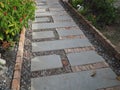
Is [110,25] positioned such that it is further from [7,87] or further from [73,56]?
[7,87]

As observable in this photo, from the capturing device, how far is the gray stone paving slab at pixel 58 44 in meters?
5.66

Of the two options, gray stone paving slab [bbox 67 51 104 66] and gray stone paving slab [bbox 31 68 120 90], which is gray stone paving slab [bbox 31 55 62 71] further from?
gray stone paving slab [bbox 31 68 120 90]

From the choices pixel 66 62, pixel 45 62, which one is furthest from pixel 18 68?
pixel 66 62

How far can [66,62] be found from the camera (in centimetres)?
489

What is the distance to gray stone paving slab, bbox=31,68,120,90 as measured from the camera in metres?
3.99

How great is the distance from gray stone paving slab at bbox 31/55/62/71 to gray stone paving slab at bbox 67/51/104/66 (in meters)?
0.31

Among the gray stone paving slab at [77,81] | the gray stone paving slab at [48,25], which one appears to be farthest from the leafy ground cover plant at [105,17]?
the gray stone paving slab at [77,81]

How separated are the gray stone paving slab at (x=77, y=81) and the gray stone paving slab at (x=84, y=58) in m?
0.45

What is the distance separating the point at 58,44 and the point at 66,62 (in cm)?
109

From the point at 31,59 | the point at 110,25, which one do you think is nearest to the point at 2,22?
the point at 31,59

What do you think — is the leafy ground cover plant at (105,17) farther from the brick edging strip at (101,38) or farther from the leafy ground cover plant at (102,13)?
the brick edging strip at (101,38)

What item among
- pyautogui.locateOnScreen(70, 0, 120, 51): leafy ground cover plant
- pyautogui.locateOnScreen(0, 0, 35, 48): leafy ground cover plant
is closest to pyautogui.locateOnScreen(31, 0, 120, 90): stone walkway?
pyautogui.locateOnScreen(0, 0, 35, 48): leafy ground cover plant

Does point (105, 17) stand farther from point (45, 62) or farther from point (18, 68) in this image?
point (18, 68)

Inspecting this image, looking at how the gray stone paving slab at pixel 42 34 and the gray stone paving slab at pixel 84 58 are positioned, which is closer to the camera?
the gray stone paving slab at pixel 84 58
